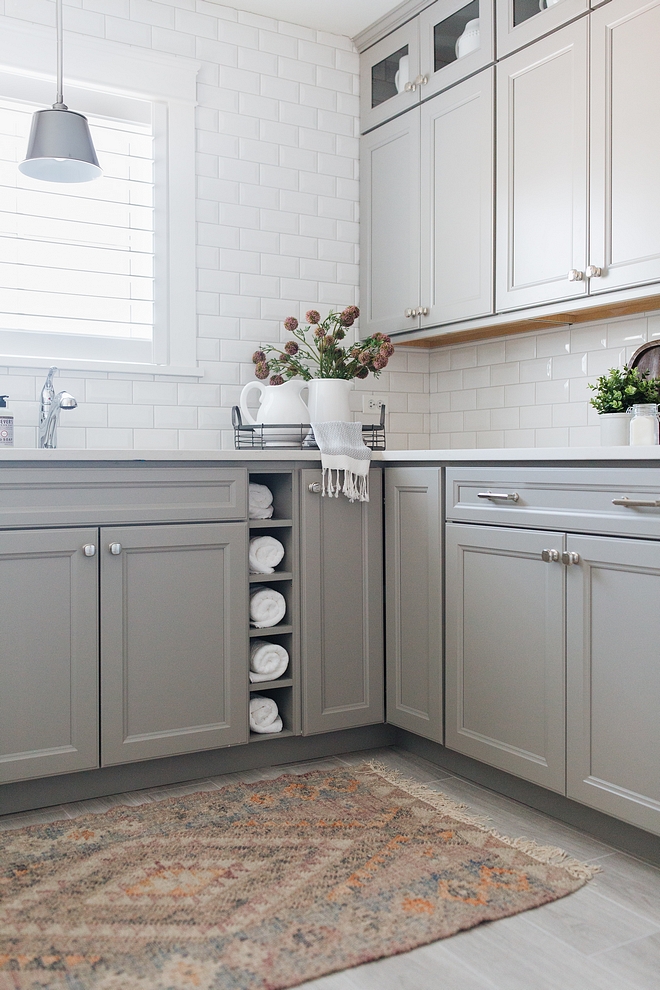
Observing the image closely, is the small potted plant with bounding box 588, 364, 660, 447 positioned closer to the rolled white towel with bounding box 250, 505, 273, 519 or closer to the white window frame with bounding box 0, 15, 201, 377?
the rolled white towel with bounding box 250, 505, 273, 519

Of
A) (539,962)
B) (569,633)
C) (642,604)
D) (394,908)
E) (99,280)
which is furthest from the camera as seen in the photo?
(99,280)

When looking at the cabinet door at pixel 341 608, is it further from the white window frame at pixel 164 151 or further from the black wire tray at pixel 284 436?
the white window frame at pixel 164 151

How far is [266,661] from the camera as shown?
8.63 ft

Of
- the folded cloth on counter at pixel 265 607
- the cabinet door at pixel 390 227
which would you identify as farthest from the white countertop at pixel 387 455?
the cabinet door at pixel 390 227

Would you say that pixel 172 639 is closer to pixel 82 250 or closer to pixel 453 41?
pixel 82 250

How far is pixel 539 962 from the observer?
163 cm

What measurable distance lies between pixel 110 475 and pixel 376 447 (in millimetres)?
1045

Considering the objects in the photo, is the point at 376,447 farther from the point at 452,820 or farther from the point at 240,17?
the point at 240,17

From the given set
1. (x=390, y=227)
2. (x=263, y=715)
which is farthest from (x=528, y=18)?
(x=263, y=715)

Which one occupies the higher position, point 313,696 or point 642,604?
point 642,604

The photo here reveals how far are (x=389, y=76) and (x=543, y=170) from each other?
3.30ft

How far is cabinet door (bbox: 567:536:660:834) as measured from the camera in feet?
6.33

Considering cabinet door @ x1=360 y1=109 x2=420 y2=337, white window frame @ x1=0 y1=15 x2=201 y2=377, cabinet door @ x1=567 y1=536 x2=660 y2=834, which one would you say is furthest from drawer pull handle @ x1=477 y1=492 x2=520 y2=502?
white window frame @ x1=0 y1=15 x2=201 y2=377

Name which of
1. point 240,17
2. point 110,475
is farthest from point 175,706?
point 240,17
